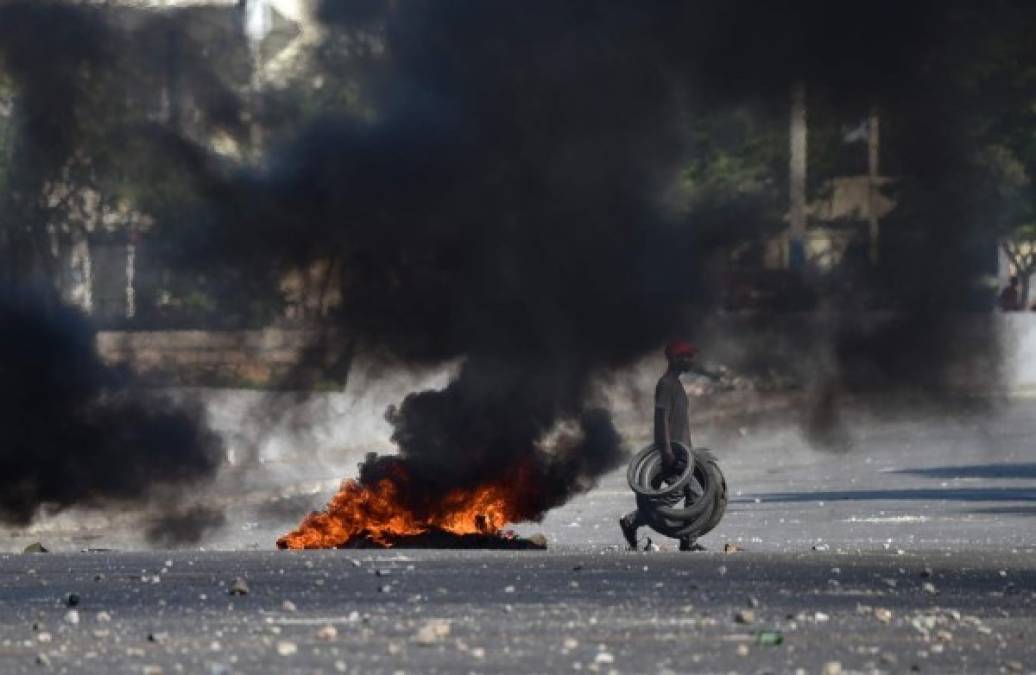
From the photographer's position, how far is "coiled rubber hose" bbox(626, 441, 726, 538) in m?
18.7

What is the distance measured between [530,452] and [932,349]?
348 cm

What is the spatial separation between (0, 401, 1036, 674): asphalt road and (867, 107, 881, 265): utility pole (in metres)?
1.50

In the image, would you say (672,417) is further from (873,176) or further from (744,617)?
(744,617)

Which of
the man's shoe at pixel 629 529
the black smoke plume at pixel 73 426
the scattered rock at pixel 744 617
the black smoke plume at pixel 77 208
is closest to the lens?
the scattered rock at pixel 744 617

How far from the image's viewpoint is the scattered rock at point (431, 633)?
12891 mm

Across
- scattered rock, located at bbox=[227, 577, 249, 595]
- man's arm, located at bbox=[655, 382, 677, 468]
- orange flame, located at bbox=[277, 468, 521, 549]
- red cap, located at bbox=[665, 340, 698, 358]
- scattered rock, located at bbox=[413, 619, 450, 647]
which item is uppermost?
red cap, located at bbox=[665, 340, 698, 358]

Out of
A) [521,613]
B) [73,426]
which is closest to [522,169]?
[73,426]

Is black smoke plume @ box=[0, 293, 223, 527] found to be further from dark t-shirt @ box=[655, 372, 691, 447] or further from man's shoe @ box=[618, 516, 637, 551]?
dark t-shirt @ box=[655, 372, 691, 447]

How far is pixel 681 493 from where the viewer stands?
1872 centimetres

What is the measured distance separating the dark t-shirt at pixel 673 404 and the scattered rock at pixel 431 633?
5306mm

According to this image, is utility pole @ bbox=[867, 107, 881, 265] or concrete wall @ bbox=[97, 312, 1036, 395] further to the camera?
concrete wall @ bbox=[97, 312, 1036, 395]

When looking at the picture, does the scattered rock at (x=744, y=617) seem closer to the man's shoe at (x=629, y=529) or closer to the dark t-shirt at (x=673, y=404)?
the dark t-shirt at (x=673, y=404)

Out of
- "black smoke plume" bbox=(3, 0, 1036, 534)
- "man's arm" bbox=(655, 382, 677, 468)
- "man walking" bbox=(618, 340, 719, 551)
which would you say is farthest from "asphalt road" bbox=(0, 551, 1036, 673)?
"black smoke plume" bbox=(3, 0, 1036, 534)

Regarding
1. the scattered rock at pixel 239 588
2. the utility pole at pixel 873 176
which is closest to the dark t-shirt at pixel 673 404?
the utility pole at pixel 873 176
